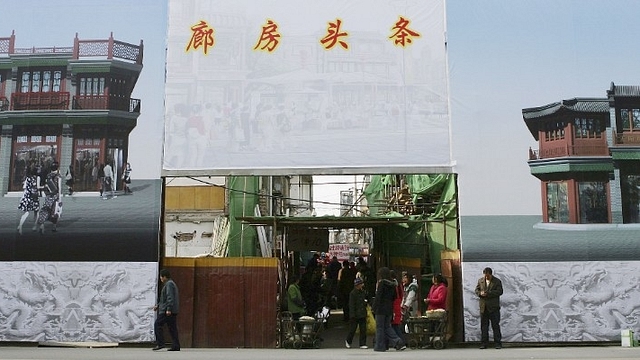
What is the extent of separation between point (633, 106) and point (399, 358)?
7.20m

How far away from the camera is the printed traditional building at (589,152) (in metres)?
11.4

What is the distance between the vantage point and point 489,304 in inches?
424

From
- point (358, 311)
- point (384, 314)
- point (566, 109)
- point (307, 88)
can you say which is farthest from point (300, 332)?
point (566, 109)

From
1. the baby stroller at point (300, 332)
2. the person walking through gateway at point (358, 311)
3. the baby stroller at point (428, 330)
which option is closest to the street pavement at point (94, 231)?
the baby stroller at point (300, 332)

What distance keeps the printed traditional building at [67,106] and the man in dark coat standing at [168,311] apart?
2.73m

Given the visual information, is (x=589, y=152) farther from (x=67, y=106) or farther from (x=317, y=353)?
(x=67, y=106)

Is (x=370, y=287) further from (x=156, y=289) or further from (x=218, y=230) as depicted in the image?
(x=156, y=289)

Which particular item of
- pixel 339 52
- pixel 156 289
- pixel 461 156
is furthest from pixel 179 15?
pixel 461 156

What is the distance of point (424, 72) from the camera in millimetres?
11711

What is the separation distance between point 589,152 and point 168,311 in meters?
9.05

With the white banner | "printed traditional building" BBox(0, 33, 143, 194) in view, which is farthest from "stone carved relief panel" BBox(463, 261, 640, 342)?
"printed traditional building" BBox(0, 33, 143, 194)

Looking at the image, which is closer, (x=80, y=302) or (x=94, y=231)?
(x=80, y=302)

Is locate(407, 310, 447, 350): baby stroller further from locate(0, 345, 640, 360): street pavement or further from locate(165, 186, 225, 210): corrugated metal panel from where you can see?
locate(165, 186, 225, 210): corrugated metal panel

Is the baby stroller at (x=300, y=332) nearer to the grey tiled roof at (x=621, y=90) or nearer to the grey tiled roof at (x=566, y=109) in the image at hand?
the grey tiled roof at (x=566, y=109)
